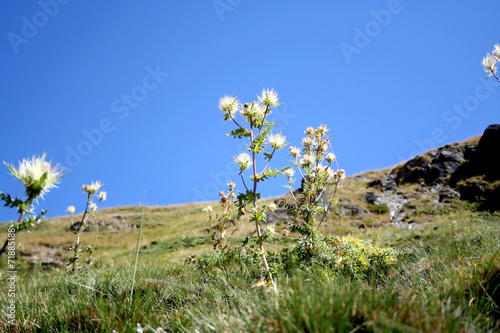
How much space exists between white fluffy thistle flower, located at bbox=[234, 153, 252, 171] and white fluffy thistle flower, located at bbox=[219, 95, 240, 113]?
1.72ft

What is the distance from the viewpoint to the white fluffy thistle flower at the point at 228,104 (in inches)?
132

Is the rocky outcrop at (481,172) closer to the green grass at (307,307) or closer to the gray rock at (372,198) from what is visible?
the gray rock at (372,198)

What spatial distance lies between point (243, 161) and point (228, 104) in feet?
2.18

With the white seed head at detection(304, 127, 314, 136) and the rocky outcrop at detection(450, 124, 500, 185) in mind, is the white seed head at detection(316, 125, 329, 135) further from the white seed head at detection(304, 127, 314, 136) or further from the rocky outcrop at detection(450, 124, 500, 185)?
the rocky outcrop at detection(450, 124, 500, 185)

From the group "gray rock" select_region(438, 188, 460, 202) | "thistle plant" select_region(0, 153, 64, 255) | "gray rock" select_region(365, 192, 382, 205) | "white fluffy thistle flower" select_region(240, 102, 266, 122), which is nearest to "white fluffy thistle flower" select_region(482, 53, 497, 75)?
"white fluffy thistle flower" select_region(240, 102, 266, 122)

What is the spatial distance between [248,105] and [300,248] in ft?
7.22

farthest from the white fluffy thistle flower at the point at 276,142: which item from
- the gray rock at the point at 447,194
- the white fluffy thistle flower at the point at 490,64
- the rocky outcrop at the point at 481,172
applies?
the gray rock at the point at 447,194

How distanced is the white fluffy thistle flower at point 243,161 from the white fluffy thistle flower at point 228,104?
525mm

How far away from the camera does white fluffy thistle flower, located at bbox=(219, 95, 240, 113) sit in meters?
3.34

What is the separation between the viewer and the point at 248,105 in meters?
3.34

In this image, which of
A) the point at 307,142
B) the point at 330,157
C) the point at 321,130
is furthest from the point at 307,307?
the point at 321,130

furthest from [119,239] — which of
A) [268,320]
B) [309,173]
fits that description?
[268,320]

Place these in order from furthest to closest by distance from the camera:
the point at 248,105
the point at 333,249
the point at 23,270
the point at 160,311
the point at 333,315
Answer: the point at 23,270 < the point at 333,249 < the point at 248,105 < the point at 160,311 < the point at 333,315

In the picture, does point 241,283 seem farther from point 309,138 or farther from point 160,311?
point 309,138
